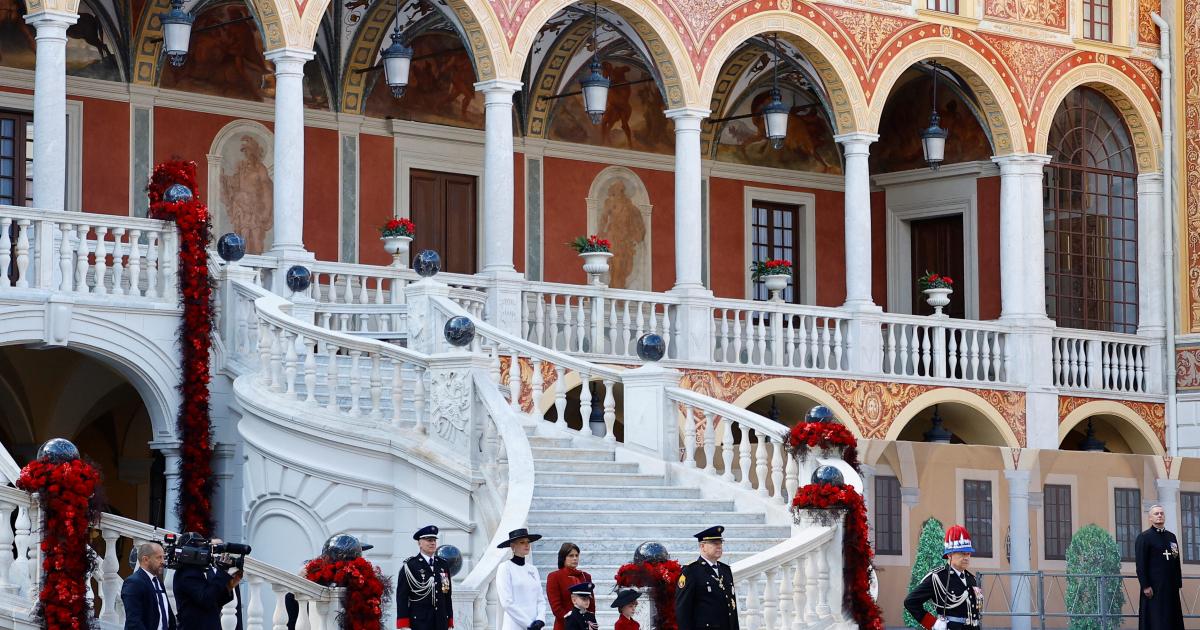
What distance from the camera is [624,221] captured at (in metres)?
25.3

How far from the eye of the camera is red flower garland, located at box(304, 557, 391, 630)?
462 inches

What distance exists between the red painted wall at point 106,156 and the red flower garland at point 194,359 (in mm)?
4375

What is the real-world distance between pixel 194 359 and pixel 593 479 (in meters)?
3.53

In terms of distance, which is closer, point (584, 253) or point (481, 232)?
point (584, 253)

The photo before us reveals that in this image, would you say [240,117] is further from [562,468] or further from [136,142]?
[562,468]

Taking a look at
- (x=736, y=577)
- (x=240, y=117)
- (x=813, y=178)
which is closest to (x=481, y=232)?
(x=240, y=117)

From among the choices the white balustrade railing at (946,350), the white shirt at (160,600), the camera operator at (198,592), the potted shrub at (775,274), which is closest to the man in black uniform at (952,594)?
the camera operator at (198,592)

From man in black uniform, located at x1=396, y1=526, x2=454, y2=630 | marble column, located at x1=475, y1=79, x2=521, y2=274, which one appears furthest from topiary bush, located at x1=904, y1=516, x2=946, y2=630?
man in black uniform, located at x1=396, y1=526, x2=454, y2=630

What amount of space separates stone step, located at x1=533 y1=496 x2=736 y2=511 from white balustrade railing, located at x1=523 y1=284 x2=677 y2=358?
15.4 ft

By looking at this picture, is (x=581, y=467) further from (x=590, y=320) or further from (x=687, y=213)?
(x=687, y=213)

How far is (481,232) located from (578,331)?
13.1 ft

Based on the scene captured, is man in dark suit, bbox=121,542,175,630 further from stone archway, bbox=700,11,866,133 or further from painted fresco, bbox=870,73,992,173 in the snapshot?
painted fresco, bbox=870,73,992,173

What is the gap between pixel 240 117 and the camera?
2233 centimetres

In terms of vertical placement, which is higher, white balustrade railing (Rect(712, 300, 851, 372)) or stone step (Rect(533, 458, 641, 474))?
white balustrade railing (Rect(712, 300, 851, 372))
